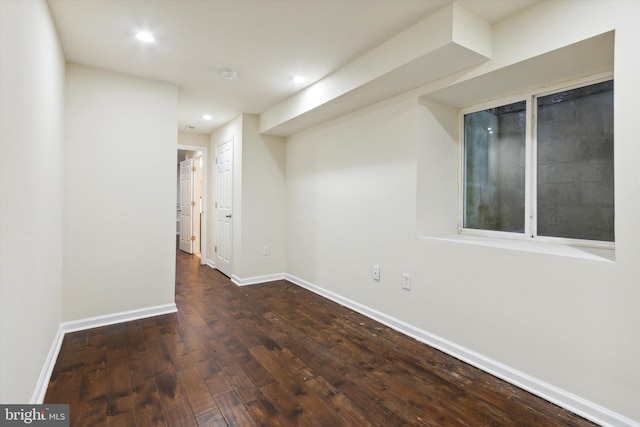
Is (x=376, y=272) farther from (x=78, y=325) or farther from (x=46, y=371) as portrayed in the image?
(x=78, y=325)

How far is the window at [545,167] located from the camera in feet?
6.64

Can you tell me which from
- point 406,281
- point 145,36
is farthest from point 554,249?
point 145,36

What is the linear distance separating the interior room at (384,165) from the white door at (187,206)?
11.0ft

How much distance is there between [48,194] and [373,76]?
2.47m

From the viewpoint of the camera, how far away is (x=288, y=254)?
4488mm

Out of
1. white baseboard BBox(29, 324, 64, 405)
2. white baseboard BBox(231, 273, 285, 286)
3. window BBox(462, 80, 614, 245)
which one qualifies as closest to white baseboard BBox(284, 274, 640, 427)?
window BBox(462, 80, 614, 245)

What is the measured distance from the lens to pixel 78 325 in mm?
2756

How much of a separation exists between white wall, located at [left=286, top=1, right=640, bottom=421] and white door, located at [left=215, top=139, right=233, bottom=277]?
1.44 m

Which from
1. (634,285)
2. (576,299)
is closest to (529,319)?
(576,299)

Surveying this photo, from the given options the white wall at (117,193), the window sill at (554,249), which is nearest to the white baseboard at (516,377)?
the window sill at (554,249)

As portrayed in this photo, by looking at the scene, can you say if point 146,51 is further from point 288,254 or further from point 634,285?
point 634,285

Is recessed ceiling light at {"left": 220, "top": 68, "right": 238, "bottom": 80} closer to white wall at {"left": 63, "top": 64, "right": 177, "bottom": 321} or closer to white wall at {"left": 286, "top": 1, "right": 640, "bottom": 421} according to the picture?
white wall at {"left": 63, "top": 64, "right": 177, "bottom": 321}

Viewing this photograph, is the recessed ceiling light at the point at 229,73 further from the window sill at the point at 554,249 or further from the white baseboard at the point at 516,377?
the white baseboard at the point at 516,377

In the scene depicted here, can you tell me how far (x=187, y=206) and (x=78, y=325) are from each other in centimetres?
427
